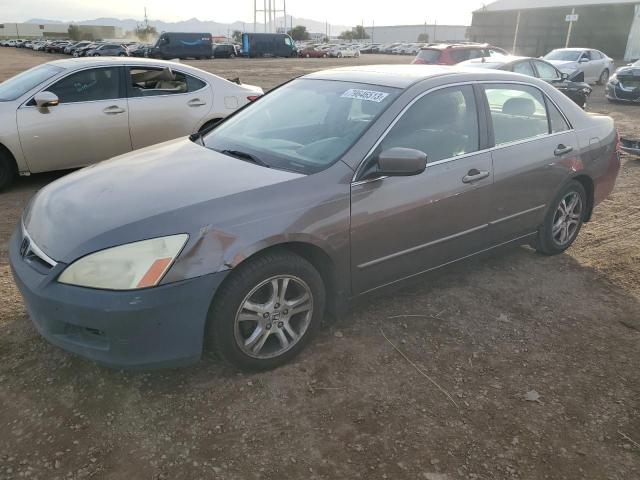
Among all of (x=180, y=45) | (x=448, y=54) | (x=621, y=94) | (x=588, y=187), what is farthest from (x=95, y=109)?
(x=180, y=45)

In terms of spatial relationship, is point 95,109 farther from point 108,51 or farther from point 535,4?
point 535,4

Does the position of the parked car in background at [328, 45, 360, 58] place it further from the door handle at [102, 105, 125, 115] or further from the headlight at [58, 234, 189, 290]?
the headlight at [58, 234, 189, 290]

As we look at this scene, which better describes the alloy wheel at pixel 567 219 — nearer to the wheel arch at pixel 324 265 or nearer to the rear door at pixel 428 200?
the rear door at pixel 428 200

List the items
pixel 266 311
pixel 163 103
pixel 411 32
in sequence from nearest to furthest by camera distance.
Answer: pixel 266 311
pixel 163 103
pixel 411 32

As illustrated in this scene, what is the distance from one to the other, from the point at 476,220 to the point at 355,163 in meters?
1.18

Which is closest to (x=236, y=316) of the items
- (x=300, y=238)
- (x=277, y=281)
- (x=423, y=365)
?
(x=277, y=281)

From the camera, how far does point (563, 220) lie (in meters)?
4.65

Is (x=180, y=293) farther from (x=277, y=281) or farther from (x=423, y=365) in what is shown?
(x=423, y=365)

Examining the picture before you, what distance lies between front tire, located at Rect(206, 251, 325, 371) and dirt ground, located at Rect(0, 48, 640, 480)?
5.9 inches

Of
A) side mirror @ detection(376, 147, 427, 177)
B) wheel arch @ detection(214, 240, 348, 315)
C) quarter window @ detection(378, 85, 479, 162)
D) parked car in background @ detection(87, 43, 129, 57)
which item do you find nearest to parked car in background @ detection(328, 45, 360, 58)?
parked car in background @ detection(87, 43, 129, 57)

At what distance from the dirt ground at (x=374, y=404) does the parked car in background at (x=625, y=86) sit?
13.4 m

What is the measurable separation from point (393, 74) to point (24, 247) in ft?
8.55

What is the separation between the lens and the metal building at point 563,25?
4438cm

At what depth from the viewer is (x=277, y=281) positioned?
2.88 meters
